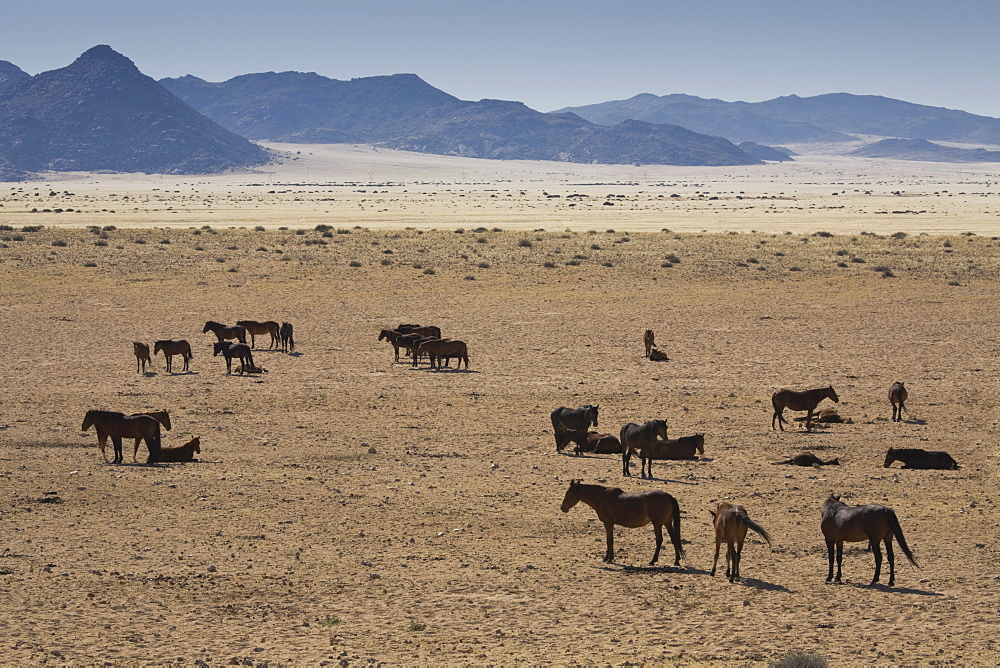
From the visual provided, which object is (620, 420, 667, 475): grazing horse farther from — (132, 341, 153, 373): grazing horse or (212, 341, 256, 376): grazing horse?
(132, 341, 153, 373): grazing horse

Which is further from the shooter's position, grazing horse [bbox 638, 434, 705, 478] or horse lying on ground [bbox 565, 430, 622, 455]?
horse lying on ground [bbox 565, 430, 622, 455]

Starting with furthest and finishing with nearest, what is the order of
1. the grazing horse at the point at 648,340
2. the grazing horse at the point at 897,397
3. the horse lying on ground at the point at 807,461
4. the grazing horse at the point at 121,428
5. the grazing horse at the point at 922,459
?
the grazing horse at the point at 648,340
the grazing horse at the point at 897,397
the horse lying on ground at the point at 807,461
the grazing horse at the point at 922,459
the grazing horse at the point at 121,428

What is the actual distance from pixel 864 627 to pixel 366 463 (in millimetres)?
8846

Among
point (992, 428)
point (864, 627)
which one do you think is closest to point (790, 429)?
point (992, 428)

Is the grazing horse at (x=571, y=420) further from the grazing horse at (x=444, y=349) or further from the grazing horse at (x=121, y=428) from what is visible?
the grazing horse at (x=444, y=349)

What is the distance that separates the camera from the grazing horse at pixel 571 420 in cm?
1812

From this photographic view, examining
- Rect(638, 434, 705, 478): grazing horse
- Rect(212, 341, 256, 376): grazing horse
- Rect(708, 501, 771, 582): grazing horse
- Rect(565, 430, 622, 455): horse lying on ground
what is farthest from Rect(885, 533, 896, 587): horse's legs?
Rect(212, 341, 256, 376): grazing horse

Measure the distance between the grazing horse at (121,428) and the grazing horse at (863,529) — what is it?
33.1ft

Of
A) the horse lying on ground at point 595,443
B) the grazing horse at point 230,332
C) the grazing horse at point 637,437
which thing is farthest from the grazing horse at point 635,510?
the grazing horse at point 230,332

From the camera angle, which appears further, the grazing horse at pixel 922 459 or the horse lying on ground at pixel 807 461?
the horse lying on ground at pixel 807 461

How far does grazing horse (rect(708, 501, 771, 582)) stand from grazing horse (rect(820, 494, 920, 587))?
2.35 ft

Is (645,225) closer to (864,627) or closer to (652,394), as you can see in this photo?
(652,394)

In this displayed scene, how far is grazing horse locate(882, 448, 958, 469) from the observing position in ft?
56.3

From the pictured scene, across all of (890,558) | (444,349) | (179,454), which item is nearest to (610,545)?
(890,558)
